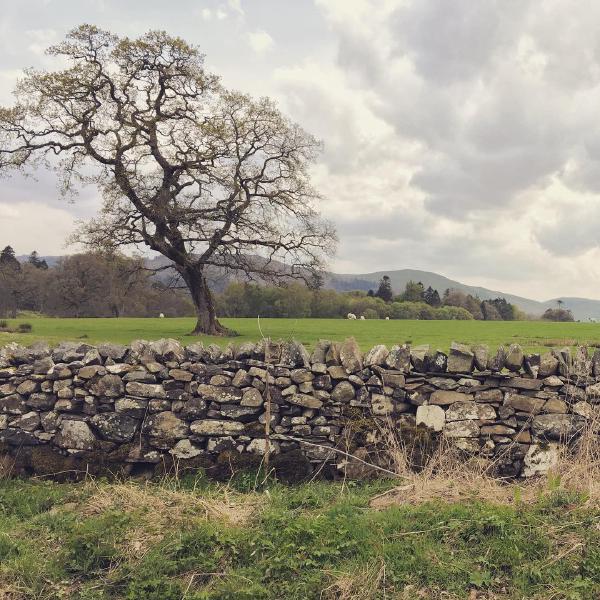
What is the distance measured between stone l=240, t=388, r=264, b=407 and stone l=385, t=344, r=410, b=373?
72.5 inches

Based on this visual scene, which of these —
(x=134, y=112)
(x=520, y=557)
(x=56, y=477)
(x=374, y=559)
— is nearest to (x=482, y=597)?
(x=520, y=557)

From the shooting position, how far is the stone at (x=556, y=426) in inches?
287

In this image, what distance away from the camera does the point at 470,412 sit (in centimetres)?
742

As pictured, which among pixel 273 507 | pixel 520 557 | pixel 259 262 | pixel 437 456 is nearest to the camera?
pixel 520 557

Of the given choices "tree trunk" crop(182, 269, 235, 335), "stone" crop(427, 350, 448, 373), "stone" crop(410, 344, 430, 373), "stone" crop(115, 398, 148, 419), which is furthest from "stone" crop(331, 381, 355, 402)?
"tree trunk" crop(182, 269, 235, 335)

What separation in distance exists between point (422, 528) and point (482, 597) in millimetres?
936

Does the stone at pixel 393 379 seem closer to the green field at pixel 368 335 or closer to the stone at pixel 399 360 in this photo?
the stone at pixel 399 360

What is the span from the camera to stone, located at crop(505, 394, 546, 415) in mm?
7344

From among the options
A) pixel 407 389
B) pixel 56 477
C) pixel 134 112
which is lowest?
pixel 56 477

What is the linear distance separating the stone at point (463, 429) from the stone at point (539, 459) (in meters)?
0.73

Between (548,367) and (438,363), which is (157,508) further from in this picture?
(548,367)

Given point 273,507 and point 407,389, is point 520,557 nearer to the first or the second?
point 273,507

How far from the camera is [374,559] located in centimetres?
472

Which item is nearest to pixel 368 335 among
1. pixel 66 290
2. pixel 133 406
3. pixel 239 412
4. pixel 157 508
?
pixel 239 412
